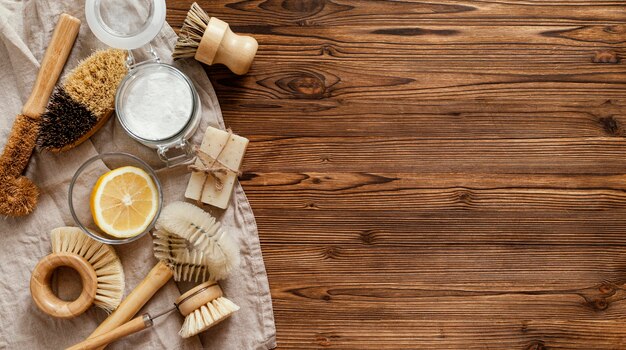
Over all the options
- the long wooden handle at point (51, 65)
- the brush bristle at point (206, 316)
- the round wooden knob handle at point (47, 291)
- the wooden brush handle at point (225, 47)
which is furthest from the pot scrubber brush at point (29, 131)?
the brush bristle at point (206, 316)

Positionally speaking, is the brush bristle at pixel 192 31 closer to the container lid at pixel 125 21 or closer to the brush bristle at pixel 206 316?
the container lid at pixel 125 21

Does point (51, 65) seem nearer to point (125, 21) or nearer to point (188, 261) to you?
point (125, 21)

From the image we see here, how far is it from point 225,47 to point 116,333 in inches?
20.4

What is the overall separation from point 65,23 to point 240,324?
612mm

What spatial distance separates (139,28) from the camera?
1.03m

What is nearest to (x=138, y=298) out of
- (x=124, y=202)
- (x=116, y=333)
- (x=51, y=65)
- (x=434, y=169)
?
(x=116, y=333)

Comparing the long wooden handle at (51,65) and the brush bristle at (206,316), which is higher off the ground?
the long wooden handle at (51,65)

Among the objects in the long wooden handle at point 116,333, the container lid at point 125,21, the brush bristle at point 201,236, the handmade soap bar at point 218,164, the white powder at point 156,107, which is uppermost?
the container lid at point 125,21

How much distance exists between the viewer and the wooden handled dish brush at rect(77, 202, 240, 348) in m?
1.02

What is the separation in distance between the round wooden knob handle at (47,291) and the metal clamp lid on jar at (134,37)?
9.2 inches

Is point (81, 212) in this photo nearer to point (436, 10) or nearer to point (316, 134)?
point (316, 134)

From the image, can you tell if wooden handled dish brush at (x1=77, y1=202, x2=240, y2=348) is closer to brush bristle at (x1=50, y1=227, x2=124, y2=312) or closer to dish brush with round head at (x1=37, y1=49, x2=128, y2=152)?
brush bristle at (x1=50, y1=227, x2=124, y2=312)

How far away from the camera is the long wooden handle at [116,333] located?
1006mm

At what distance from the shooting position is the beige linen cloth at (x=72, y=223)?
1051mm
